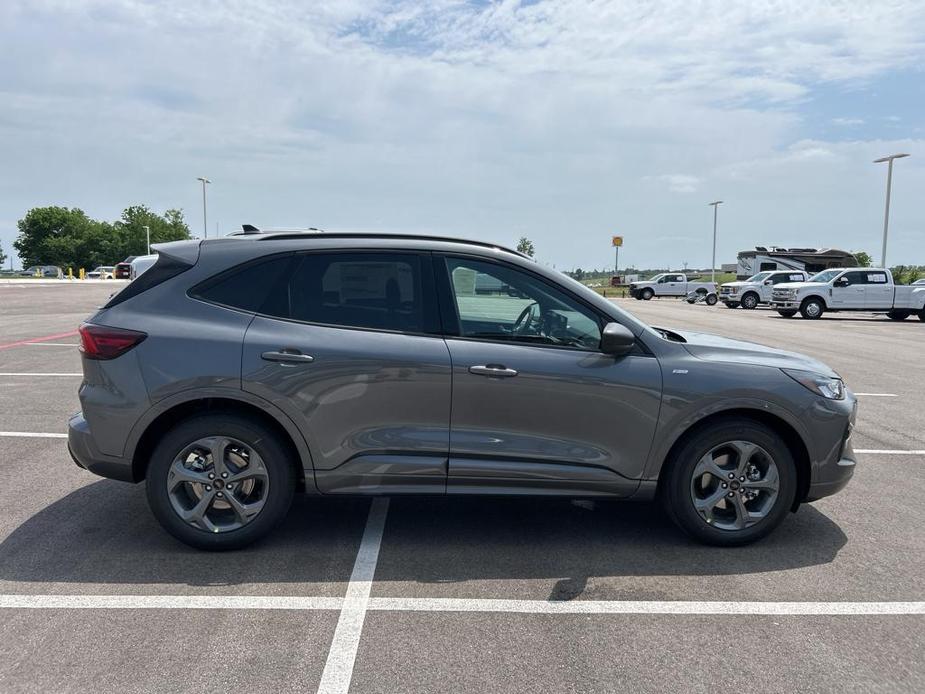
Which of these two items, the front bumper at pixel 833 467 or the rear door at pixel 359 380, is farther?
the front bumper at pixel 833 467

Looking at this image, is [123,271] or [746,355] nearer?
[746,355]

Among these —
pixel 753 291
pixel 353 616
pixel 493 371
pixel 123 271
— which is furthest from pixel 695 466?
pixel 123 271

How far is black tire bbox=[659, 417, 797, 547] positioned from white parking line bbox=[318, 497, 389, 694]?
1753mm

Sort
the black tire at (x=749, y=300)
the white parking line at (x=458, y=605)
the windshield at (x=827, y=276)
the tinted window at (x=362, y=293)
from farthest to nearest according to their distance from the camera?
the black tire at (x=749, y=300) < the windshield at (x=827, y=276) < the tinted window at (x=362, y=293) < the white parking line at (x=458, y=605)

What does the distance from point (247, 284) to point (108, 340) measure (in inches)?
31.9

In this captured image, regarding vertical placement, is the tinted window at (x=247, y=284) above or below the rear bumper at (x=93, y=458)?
above

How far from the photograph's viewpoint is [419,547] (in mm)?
4168

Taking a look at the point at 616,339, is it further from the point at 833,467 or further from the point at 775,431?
the point at 833,467

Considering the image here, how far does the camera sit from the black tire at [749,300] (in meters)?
37.6

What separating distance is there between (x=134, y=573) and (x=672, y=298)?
56687 mm

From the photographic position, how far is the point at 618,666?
9.76 feet

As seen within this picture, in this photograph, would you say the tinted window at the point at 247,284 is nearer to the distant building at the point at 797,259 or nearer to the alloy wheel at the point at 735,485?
the alloy wheel at the point at 735,485

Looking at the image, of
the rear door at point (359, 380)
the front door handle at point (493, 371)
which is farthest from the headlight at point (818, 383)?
the rear door at point (359, 380)

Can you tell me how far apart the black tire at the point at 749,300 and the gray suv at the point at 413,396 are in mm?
35885
